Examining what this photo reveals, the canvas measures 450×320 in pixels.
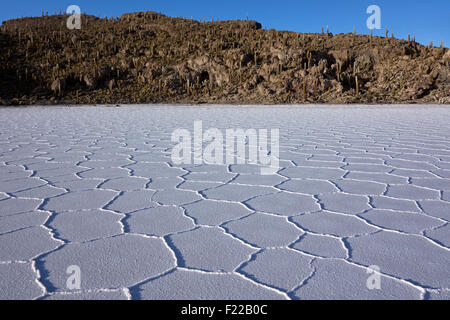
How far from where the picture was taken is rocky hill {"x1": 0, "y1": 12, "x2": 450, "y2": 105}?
677 inches

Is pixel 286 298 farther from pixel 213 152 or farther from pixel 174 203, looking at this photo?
pixel 213 152

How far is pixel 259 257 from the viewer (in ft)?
4.61

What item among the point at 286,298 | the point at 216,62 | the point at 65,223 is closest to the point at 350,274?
the point at 286,298

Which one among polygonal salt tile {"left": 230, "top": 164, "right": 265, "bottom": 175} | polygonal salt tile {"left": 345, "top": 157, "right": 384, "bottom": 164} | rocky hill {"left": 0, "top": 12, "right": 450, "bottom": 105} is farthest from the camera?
rocky hill {"left": 0, "top": 12, "right": 450, "bottom": 105}

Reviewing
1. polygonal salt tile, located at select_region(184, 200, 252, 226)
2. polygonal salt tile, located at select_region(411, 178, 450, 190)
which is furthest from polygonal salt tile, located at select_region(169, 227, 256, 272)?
polygonal salt tile, located at select_region(411, 178, 450, 190)

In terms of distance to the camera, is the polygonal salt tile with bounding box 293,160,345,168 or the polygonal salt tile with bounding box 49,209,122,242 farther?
the polygonal salt tile with bounding box 293,160,345,168

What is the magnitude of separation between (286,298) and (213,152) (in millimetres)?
2803

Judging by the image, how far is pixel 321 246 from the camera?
1.50 metres

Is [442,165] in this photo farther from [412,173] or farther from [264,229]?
[264,229]

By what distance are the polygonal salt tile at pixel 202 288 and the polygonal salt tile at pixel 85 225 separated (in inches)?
20.4

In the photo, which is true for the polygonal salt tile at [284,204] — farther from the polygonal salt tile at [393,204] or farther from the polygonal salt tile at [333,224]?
the polygonal salt tile at [393,204]

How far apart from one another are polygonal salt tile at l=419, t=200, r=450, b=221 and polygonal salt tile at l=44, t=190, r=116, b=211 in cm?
164

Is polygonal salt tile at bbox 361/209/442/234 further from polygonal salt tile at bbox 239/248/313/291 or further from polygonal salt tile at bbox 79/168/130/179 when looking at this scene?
polygonal salt tile at bbox 79/168/130/179

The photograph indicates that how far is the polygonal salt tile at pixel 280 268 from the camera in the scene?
122 centimetres
